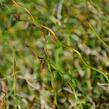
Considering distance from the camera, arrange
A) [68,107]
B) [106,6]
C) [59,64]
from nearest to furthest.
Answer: [68,107]
[59,64]
[106,6]

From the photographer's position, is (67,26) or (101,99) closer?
(101,99)

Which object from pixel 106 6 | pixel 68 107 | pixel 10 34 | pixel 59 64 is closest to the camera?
pixel 68 107

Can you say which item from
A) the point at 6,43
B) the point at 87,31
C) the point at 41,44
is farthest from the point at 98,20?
the point at 6,43

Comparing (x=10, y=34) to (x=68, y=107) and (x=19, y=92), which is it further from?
(x=68, y=107)

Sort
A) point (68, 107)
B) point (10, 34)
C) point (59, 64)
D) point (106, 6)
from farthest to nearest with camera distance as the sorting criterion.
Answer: point (106, 6)
point (10, 34)
point (59, 64)
point (68, 107)

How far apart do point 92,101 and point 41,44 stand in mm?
415

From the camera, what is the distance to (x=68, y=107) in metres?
1.72

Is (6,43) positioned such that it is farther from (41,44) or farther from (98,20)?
(98,20)

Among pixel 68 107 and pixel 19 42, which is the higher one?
pixel 19 42

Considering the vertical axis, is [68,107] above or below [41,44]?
below

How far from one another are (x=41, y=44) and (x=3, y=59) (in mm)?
190

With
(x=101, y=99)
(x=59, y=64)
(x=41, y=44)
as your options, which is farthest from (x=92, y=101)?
(x=41, y=44)

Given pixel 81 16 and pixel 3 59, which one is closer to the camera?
pixel 3 59

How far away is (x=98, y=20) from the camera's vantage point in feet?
6.94
